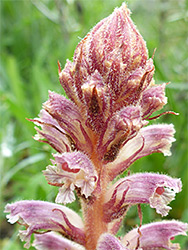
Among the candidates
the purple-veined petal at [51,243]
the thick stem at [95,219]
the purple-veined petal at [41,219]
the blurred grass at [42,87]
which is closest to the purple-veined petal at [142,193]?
the thick stem at [95,219]

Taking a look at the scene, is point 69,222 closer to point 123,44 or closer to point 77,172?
point 77,172

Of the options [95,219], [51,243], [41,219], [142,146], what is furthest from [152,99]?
[51,243]

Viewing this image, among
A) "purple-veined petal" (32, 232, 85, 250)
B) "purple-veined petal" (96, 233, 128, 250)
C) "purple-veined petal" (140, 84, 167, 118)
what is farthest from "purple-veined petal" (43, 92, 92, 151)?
"purple-veined petal" (32, 232, 85, 250)

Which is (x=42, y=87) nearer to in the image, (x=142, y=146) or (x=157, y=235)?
(x=142, y=146)

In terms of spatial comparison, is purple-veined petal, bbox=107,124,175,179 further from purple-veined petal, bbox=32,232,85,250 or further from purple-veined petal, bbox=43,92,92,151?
purple-veined petal, bbox=32,232,85,250

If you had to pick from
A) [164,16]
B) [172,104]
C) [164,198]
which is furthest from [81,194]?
[164,16]

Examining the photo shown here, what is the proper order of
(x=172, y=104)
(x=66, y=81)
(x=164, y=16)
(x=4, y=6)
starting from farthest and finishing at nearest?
(x=4, y=6) < (x=164, y=16) < (x=172, y=104) < (x=66, y=81)
